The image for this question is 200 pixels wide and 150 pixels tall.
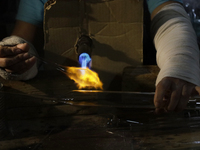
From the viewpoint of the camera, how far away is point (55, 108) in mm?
717

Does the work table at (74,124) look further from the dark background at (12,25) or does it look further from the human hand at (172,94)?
the dark background at (12,25)

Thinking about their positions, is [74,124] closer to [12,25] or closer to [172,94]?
[172,94]

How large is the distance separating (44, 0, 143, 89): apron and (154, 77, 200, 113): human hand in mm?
263

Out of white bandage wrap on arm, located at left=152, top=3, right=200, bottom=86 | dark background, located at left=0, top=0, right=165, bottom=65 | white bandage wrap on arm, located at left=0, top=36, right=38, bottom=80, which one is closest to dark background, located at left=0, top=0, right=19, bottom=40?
dark background, located at left=0, top=0, right=165, bottom=65

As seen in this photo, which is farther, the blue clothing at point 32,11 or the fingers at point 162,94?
the blue clothing at point 32,11

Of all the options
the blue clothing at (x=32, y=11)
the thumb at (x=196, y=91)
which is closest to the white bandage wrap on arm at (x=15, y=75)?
the blue clothing at (x=32, y=11)

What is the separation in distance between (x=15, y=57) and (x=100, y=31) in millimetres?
354

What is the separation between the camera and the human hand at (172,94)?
580mm

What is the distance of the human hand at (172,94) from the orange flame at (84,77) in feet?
0.86

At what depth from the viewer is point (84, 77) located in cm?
80

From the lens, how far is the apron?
0.83 meters

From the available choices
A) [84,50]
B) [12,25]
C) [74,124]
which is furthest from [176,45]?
[12,25]

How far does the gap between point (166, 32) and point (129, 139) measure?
493 millimetres

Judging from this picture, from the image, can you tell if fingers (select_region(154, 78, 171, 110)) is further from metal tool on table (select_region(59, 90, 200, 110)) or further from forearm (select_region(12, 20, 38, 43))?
forearm (select_region(12, 20, 38, 43))
